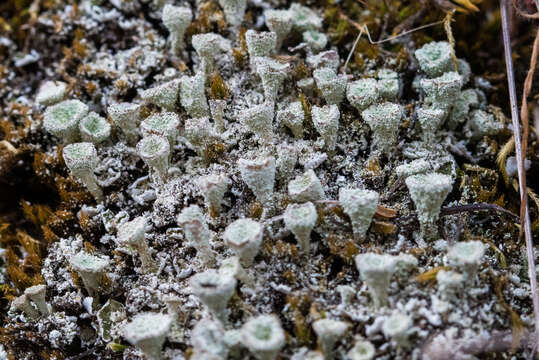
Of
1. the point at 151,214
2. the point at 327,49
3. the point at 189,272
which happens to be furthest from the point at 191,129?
the point at 327,49

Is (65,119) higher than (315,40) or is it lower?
lower

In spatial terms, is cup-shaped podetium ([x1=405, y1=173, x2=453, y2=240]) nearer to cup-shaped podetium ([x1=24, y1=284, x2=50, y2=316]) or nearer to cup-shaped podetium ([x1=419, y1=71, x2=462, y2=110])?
cup-shaped podetium ([x1=419, y1=71, x2=462, y2=110])

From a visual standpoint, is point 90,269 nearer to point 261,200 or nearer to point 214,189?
point 214,189

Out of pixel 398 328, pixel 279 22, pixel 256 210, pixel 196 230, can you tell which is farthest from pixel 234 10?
pixel 398 328

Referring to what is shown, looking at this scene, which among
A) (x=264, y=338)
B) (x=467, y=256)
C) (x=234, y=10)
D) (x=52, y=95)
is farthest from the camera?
(x=234, y=10)

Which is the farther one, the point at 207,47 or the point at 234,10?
the point at 234,10

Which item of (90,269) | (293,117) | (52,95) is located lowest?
(90,269)

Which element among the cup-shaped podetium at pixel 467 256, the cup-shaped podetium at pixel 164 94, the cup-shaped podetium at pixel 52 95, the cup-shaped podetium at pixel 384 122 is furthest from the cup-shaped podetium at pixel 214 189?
the cup-shaped podetium at pixel 52 95
